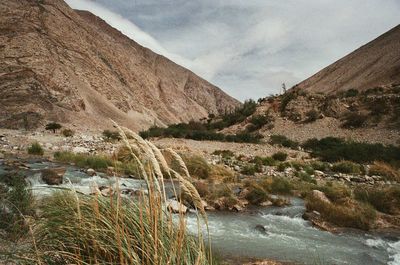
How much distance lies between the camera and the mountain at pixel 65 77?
45.1 metres

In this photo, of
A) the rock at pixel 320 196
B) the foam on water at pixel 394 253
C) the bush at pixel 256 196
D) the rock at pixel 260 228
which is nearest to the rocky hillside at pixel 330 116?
the rock at pixel 320 196

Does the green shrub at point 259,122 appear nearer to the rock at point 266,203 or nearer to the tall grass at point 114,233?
the rock at point 266,203

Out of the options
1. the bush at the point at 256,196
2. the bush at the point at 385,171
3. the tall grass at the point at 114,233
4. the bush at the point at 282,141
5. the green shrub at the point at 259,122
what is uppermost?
the green shrub at the point at 259,122

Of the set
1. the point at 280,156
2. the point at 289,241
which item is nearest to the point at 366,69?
the point at 280,156

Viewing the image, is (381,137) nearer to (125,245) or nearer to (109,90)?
(125,245)

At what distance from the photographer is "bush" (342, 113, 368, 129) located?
91.2 ft

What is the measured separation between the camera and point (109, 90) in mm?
62562

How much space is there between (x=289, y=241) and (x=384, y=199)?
14.6 ft

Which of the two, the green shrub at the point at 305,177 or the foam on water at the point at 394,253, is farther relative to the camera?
the green shrub at the point at 305,177

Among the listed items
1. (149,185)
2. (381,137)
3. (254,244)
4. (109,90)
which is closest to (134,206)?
(149,185)

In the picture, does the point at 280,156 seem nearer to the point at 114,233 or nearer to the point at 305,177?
the point at 305,177

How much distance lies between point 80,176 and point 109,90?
167ft

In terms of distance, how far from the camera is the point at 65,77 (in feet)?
169

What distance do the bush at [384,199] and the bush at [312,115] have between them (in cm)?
1902
